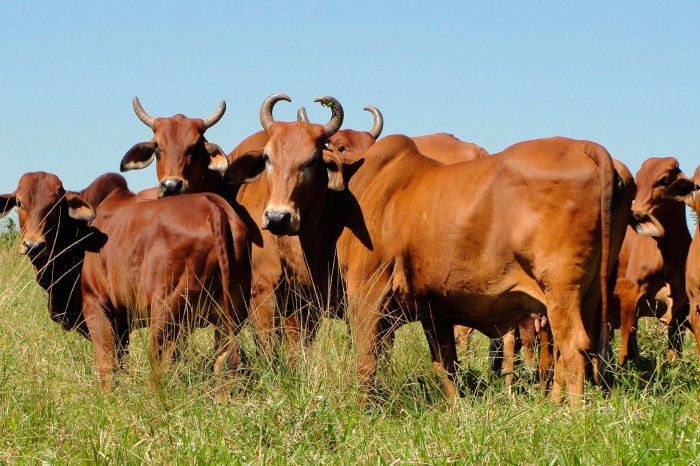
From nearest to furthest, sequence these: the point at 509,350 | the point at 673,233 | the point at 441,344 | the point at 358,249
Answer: the point at 358,249
the point at 441,344
the point at 509,350
the point at 673,233

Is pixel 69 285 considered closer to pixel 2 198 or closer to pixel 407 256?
pixel 2 198

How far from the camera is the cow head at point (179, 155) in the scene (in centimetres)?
986

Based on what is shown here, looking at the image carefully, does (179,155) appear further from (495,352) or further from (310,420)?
(310,420)

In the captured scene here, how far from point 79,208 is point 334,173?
218 cm

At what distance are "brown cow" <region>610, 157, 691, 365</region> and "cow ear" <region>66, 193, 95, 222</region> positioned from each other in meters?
5.10

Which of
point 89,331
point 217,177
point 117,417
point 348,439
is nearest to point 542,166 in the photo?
point 348,439

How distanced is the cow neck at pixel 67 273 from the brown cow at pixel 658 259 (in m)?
5.11

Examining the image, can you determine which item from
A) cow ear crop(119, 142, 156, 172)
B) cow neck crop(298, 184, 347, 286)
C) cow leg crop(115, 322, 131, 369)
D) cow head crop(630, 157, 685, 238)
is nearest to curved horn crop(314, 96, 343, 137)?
cow neck crop(298, 184, 347, 286)

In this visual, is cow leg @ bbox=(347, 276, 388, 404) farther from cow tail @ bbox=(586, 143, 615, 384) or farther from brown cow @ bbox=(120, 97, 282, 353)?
brown cow @ bbox=(120, 97, 282, 353)

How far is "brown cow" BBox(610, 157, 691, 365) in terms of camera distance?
10211 millimetres

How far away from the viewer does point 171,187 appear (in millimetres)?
9727

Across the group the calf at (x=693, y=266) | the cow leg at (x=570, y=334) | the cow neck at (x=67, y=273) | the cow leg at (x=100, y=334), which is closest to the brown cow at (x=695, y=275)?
the calf at (x=693, y=266)

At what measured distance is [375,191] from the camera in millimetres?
7914

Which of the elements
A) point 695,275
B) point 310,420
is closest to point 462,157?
point 695,275
